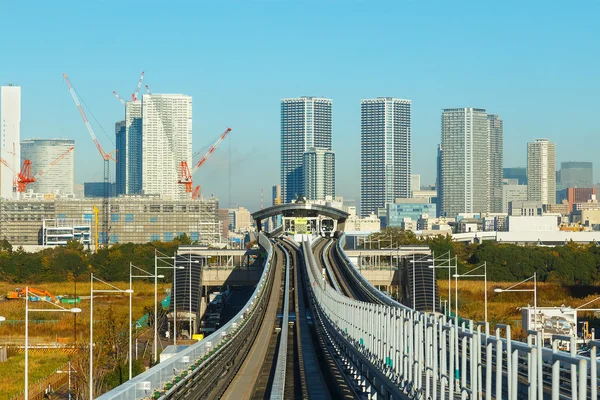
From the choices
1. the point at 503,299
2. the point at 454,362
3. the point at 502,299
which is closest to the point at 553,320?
the point at 454,362

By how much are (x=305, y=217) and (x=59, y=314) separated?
4728 cm

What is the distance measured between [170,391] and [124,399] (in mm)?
4803

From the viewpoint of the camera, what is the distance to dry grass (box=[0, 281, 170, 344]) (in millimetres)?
75625

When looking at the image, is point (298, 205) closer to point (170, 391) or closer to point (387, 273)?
point (387, 273)

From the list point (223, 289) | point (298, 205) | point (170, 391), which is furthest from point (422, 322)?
point (298, 205)

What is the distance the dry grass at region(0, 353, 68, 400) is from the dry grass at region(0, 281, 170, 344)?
30.8 feet

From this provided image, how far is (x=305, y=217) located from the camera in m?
133

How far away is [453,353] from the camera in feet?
60.6

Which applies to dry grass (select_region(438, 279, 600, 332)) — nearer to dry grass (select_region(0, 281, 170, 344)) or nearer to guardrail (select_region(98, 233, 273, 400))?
dry grass (select_region(0, 281, 170, 344))

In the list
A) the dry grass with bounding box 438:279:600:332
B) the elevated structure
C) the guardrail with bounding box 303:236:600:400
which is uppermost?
the elevated structure

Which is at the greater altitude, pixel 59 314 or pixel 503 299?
pixel 503 299

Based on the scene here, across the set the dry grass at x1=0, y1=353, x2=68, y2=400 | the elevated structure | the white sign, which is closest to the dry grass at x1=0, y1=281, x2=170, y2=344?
the dry grass at x1=0, y1=353, x2=68, y2=400

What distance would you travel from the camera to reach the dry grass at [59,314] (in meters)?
75.6

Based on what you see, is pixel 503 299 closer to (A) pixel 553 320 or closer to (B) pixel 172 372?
(A) pixel 553 320
